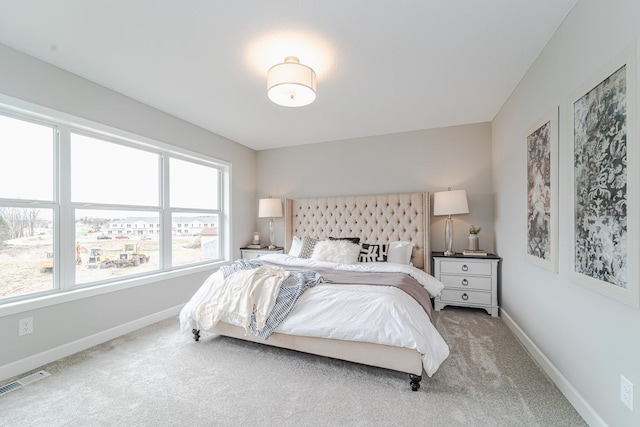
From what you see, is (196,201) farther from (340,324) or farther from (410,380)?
(410,380)

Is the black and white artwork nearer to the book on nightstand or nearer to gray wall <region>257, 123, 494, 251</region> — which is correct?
the book on nightstand

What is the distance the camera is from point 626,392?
4.27ft

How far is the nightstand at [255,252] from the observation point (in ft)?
14.9

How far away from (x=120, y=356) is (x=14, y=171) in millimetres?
1785

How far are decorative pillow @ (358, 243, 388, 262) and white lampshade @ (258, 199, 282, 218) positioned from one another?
1716 mm

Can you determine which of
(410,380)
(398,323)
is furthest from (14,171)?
(410,380)

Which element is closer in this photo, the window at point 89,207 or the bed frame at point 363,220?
the window at point 89,207

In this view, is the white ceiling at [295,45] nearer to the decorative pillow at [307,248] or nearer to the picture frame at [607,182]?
the picture frame at [607,182]

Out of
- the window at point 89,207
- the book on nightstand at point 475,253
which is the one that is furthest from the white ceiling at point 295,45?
the book on nightstand at point 475,253

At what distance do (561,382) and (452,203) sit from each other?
2.12m

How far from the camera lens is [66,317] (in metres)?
2.46

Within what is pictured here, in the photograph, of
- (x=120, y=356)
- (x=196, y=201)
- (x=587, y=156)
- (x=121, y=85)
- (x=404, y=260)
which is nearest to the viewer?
(x=587, y=156)

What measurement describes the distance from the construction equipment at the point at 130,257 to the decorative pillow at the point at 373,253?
269 cm

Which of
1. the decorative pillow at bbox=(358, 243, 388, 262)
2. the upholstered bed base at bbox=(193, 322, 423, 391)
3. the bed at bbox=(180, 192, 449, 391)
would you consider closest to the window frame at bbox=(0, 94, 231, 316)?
the bed at bbox=(180, 192, 449, 391)
